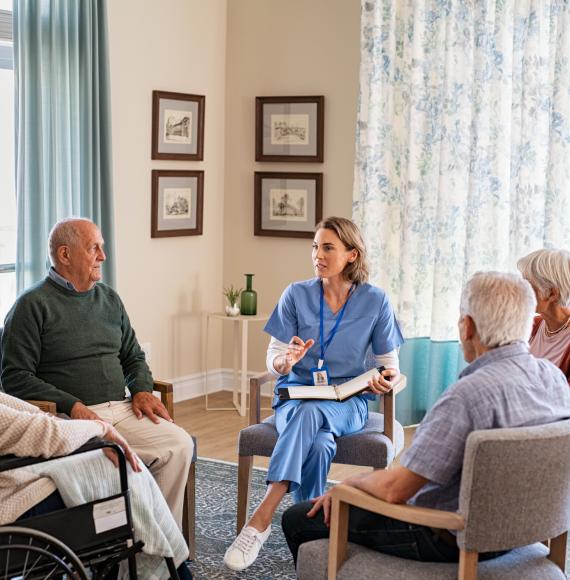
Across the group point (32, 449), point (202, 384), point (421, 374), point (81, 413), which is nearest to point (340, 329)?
point (81, 413)

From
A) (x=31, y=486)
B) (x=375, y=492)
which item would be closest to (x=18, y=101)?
(x=31, y=486)

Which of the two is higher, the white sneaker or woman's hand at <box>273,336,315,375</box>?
woman's hand at <box>273,336,315,375</box>

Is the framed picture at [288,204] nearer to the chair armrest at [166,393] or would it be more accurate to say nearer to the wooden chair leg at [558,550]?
the chair armrest at [166,393]

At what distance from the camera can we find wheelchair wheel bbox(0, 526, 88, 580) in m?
2.60

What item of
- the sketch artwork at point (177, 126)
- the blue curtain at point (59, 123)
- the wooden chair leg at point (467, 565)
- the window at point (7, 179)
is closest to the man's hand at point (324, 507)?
the wooden chair leg at point (467, 565)

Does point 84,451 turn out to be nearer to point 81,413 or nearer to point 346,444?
point 81,413

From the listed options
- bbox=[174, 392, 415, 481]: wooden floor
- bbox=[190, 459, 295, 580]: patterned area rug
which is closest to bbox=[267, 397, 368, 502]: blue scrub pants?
bbox=[190, 459, 295, 580]: patterned area rug

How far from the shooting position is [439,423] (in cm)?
237

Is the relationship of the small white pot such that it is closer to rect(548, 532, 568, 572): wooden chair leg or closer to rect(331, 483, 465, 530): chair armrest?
rect(331, 483, 465, 530): chair armrest

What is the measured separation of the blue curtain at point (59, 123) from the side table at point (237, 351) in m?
1.02

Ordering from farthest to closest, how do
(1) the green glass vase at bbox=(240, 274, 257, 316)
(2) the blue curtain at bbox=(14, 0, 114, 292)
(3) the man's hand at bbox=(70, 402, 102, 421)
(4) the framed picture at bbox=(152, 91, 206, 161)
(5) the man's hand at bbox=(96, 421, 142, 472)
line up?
(1) the green glass vase at bbox=(240, 274, 257, 316)
(4) the framed picture at bbox=(152, 91, 206, 161)
(2) the blue curtain at bbox=(14, 0, 114, 292)
(3) the man's hand at bbox=(70, 402, 102, 421)
(5) the man's hand at bbox=(96, 421, 142, 472)

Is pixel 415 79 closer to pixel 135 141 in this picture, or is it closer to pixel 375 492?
pixel 135 141

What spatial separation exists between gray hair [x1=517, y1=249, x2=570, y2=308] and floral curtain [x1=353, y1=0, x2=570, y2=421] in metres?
1.94

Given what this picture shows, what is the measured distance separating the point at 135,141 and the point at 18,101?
1008mm
